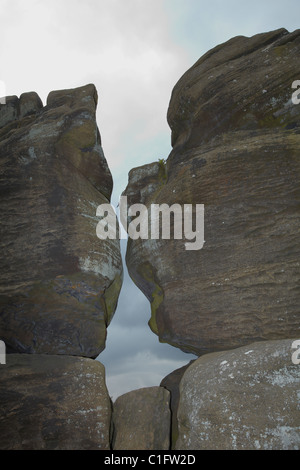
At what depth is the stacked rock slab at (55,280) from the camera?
4.59 m

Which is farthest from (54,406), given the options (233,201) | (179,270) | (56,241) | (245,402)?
(233,201)

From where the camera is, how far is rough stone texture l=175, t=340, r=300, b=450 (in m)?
3.79

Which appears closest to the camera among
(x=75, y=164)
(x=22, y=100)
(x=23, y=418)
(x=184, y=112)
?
(x=23, y=418)

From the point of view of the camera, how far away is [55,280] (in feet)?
19.4

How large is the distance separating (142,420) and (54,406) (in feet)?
4.31

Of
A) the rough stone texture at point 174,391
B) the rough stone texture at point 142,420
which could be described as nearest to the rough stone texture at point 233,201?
the rough stone texture at point 174,391

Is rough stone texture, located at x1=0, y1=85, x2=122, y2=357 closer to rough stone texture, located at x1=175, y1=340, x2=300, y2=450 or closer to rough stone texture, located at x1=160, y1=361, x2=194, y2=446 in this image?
rough stone texture, located at x1=160, y1=361, x2=194, y2=446

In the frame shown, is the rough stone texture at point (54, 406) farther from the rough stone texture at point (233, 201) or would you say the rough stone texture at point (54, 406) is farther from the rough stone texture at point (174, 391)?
the rough stone texture at point (233, 201)

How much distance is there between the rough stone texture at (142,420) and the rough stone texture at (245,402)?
1.34ft

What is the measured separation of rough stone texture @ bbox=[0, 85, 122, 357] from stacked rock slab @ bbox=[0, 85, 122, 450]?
0.02 metres
